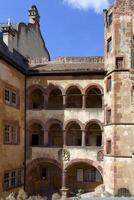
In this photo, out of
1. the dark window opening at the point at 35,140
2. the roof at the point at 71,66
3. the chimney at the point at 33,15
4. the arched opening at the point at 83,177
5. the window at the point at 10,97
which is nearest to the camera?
the window at the point at 10,97

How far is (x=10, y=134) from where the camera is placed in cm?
3070

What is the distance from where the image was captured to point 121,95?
30.8m

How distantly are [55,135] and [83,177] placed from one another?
16.8 feet

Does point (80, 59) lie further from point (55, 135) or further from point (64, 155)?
point (64, 155)

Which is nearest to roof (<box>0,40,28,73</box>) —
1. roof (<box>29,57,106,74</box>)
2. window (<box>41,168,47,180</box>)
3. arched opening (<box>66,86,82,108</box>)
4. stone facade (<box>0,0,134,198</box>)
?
stone facade (<box>0,0,134,198</box>)

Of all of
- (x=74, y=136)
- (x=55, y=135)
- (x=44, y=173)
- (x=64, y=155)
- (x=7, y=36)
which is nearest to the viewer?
(x=7, y=36)

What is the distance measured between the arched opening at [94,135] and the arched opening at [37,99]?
17.8 ft

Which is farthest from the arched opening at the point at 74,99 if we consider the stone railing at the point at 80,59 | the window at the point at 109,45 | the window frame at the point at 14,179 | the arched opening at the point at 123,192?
the arched opening at the point at 123,192

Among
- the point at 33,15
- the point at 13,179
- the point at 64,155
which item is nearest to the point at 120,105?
the point at 64,155

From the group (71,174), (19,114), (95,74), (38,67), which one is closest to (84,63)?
(95,74)

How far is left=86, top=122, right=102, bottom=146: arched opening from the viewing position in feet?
117

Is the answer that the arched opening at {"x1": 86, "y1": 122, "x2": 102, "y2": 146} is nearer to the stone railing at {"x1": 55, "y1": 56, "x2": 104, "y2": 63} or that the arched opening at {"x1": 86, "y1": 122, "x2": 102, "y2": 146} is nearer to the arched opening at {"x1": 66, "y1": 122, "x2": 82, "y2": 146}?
the arched opening at {"x1": 66, "y1": 122, "x2": 82, "y2": 146}

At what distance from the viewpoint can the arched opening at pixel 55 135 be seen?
36.5 m

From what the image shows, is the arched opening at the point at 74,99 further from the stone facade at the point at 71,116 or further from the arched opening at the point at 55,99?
the arched opening at the point at 55,99
